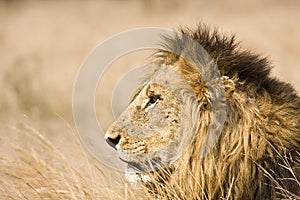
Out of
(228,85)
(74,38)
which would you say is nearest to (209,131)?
(228,85)

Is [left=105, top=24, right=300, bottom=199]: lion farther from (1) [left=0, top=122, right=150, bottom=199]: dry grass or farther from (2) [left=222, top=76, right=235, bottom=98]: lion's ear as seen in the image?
(1) [left=0, top=122, right=150, bottom=199]: dry grass

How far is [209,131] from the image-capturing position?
13.0 feet

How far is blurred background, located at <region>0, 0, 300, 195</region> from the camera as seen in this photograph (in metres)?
10.2

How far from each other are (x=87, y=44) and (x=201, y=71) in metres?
11.6

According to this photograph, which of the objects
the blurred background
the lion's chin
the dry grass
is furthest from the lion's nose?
the blurred background

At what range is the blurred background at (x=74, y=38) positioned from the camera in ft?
33.5

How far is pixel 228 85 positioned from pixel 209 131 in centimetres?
26

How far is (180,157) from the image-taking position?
3992mm

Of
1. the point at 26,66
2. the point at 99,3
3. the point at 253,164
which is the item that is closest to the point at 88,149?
the point at 253,164

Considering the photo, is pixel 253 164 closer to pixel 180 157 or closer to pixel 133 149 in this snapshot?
pixel 180 157

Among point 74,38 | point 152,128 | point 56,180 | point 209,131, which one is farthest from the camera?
point 74,38

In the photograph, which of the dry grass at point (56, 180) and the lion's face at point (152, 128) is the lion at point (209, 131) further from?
the dry grass at point (56, 180)

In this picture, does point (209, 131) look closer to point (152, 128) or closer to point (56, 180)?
point (152, 128)

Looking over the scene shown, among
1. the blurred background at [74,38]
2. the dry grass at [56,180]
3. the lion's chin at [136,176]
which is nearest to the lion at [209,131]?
the lion's chin at [136,176]
